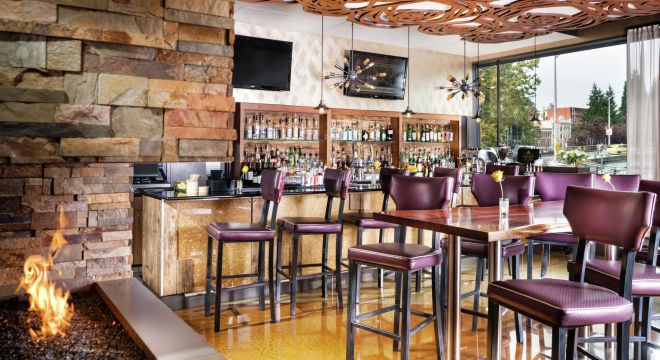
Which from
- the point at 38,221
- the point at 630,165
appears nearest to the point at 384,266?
the point at 38,221

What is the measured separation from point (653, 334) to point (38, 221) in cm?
410

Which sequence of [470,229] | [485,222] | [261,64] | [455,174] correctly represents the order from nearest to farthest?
[470,229]
[485,222]
[455,174]
[261,64]

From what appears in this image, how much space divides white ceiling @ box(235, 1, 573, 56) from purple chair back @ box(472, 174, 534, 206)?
3.09 metres

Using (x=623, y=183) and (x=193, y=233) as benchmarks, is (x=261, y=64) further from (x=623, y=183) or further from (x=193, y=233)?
(x=623, y=183)

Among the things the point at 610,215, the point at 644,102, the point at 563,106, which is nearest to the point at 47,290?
the point at 610,215

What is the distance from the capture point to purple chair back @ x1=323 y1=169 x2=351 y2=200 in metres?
4.45

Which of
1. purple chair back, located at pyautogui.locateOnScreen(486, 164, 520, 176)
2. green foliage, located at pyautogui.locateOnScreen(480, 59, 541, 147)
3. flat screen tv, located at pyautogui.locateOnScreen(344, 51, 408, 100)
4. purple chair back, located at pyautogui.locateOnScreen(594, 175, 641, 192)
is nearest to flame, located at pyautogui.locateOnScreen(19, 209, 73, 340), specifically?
purple chair back, located at pyautogui.locateOnScreen(594, 175, 641, 192)

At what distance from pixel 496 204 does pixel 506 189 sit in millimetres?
142

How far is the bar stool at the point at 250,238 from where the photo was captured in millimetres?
3922

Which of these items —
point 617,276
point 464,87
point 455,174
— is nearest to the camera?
point 617,276

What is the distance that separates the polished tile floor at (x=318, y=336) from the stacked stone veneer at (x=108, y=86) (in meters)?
1.79

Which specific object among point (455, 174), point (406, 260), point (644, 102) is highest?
point (644, 102)

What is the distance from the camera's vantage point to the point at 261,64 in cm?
680

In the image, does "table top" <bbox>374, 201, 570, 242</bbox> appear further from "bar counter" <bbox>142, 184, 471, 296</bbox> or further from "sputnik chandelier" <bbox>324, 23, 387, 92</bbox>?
"sputnik chandelier" <bbox>324, 23, 387, 92</bbox>
